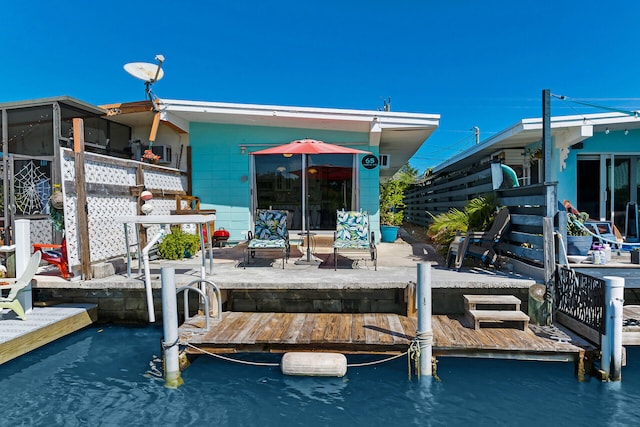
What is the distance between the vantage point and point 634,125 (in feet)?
24.0

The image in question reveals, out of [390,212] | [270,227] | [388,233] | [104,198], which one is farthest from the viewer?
[390,212]

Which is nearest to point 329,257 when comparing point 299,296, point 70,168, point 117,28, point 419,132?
point 299,296

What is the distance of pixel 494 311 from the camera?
416cm

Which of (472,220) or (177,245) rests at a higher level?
(472,220)

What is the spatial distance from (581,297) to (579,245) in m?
1.31

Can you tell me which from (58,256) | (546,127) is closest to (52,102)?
(58,256)

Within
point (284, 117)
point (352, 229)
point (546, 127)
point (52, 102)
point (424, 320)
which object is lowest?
point (424, 320)

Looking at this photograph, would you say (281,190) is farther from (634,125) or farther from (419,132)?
(634,125)

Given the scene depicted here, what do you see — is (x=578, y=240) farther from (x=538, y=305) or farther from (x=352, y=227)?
(x=352, y=227)

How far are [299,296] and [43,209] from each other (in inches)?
232

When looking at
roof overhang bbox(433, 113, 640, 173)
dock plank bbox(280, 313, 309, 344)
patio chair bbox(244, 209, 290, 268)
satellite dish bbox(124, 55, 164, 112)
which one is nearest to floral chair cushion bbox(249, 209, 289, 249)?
patio chair bbox(244, 209, 290, 268)

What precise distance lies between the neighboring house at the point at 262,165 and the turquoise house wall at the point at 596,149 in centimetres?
277

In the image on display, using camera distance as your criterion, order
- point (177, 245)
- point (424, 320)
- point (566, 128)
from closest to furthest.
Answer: point (424, 320)
point (177, 245)
point (566, 128)

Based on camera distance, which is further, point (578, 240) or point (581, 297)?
point (578, 240)
